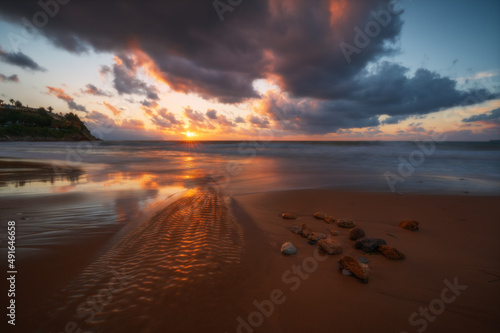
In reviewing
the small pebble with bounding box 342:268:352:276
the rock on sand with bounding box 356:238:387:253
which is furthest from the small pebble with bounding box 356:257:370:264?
the small pebble with bounding box 342:268:352:276

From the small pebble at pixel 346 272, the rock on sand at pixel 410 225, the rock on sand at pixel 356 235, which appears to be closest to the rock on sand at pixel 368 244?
the rock on sand at pixel 356 235

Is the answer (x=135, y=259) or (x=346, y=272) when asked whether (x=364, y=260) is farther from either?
(x=135, y=259)

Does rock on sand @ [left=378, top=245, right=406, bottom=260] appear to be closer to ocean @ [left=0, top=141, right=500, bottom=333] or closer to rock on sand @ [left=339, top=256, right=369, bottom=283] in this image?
rock on sand @ [left=339, top=256, right=369, bottom=283]

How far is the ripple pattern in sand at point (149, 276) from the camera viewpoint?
2400 mm

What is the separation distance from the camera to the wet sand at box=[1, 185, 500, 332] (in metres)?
2.41

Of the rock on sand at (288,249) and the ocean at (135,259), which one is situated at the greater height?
the rock on sand at (288,249)

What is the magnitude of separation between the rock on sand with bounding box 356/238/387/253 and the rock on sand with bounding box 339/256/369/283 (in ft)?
2.78

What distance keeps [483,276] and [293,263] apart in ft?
10.2

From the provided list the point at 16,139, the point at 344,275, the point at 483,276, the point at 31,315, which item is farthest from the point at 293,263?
the point at 16,139

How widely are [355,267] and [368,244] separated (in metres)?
1.07

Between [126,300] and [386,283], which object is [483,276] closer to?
[386,283]

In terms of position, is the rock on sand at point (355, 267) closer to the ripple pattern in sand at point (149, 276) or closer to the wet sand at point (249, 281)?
the wet sand at point (249, 281)

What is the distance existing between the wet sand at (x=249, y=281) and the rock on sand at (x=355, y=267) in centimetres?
13

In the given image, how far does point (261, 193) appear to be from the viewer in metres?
8.77
